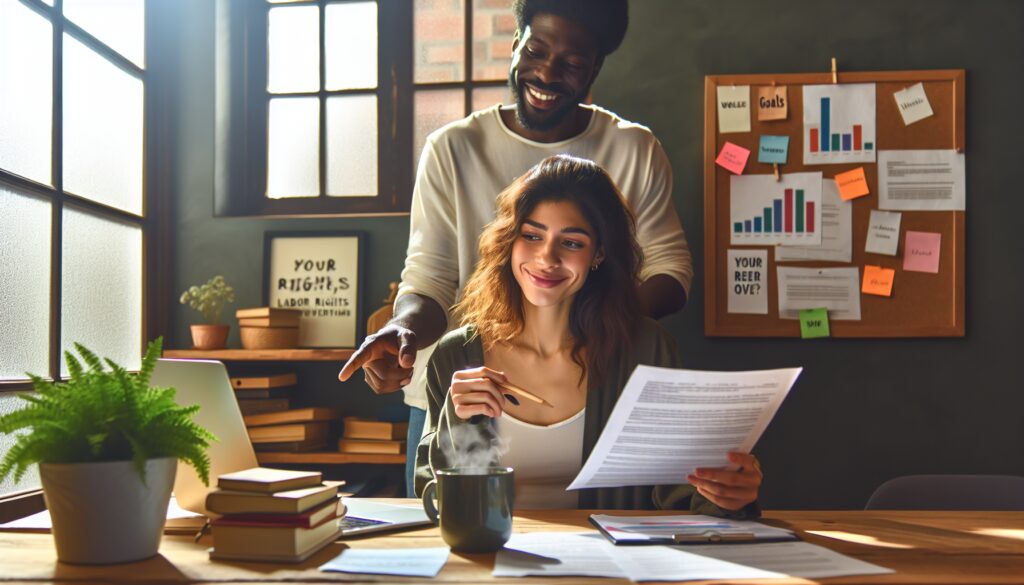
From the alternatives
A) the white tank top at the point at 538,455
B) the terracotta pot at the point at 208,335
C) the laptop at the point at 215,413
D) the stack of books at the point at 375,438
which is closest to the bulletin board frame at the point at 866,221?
the stack of books at the point at 375,438

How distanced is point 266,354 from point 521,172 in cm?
116

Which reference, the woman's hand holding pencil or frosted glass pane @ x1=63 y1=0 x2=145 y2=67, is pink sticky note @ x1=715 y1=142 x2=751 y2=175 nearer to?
the woman's hand holding pencil

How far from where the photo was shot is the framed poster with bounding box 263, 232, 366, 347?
3049mm

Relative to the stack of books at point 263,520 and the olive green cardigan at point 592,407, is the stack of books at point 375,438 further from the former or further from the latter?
the stack of books at point 263,520

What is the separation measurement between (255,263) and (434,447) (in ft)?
5.87

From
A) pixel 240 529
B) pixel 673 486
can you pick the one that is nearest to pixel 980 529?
pixel 673 486

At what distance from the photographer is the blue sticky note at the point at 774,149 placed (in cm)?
276

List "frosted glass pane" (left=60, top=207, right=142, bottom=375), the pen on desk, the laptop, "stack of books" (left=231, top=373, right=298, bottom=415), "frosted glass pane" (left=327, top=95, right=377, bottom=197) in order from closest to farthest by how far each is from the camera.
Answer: the pen on desk
the laptop
"frosted glass pane" (left=60, top=207, right=142, bottom=375)
"stack of books" (left=231, top=373, right=298, bottom=415)
"frosted glass pane" (left=327, top=95, right=377, bottom=197)

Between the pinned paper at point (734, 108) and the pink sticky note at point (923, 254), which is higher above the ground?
the pinned paper at point (734, 108)

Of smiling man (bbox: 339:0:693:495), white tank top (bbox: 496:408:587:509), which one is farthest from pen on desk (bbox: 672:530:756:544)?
smiling man (bbox: 339:0:693:495)

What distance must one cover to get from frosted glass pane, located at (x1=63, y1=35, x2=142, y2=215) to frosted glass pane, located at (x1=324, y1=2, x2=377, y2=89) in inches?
26.5

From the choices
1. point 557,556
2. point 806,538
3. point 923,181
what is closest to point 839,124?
point 923,181

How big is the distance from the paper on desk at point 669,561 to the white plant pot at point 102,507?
1.39 feet

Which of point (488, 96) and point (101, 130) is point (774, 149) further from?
point (101, 130)
